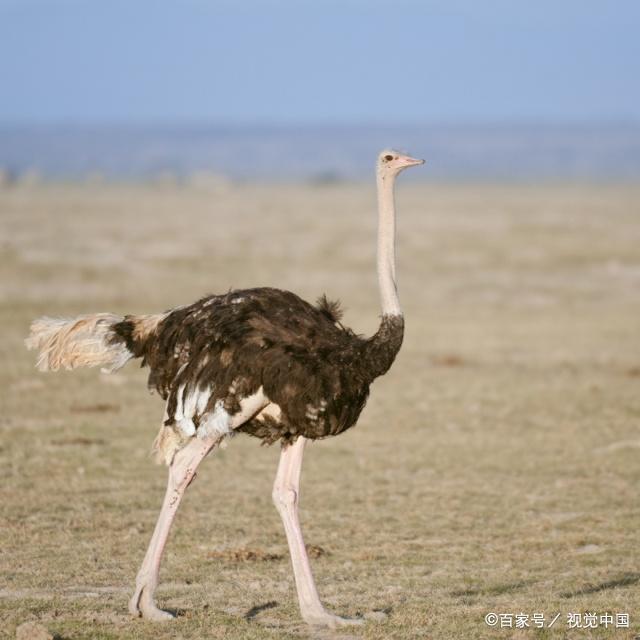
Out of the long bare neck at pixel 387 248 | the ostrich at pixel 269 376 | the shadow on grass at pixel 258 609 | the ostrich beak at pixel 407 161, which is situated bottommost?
the shadow on grass at pixel 258 609

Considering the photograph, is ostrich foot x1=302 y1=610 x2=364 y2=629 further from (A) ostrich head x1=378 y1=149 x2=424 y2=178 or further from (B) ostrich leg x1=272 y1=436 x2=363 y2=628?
(A) ostrich head x1=378 y1=149 x2=424 y2=178

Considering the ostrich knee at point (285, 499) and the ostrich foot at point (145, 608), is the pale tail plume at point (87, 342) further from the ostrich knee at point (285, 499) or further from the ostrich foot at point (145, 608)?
the ostrich foot at point (145, 608)

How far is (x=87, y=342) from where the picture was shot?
8.88m

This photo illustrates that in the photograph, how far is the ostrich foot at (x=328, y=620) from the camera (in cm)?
790

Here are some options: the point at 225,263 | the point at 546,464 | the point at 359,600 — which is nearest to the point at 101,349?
the point at 359,600

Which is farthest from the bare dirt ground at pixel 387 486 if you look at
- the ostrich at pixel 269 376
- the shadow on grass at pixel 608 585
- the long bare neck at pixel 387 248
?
the long bare neck at pixel 387 248

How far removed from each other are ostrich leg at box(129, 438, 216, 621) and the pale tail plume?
800mm

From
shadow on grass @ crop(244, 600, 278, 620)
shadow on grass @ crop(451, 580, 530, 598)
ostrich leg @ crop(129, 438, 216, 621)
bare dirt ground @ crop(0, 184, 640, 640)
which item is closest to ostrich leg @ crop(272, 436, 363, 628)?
bare dirt ground @ crop(0, 184, 640, 640)

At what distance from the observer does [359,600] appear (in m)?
8.65

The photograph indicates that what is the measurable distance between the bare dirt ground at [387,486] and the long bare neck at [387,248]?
1.74 metres

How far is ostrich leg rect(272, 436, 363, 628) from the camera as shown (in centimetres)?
797

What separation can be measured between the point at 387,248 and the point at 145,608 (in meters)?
2.44

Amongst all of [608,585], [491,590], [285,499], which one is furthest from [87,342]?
[608,585]

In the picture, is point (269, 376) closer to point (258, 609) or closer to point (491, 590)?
point (258, 609)
